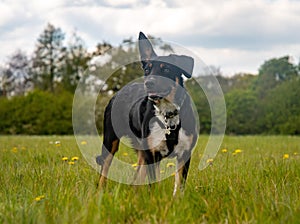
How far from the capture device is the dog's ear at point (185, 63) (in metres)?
4.71

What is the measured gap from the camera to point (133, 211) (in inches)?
111

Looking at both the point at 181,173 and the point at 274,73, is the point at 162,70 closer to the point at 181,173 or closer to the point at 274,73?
the point at 181,173

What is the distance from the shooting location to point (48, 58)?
4175 cm

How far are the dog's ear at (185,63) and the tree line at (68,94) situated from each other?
1690 cm

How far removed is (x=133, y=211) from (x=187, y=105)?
1.97m

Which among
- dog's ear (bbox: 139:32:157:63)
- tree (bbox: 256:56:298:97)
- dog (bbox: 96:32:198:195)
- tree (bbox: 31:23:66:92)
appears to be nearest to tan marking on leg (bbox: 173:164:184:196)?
dog (bbox: 96:32:198:195)

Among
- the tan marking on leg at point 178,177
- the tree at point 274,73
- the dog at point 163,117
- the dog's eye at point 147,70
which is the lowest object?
the tan marking on leg at point 178,177

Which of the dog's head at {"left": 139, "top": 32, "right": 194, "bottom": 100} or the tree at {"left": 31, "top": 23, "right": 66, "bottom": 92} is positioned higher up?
the tree at {"left": 31, "top": 23, "right": 66, "bottom": 92}

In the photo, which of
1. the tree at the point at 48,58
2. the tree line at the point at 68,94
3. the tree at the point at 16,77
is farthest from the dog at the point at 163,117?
the tree at the point at 16,77

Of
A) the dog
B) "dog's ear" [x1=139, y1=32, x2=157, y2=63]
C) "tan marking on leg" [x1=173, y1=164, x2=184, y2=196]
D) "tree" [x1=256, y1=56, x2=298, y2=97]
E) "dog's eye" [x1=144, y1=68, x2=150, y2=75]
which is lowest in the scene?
"tan marking on leg" [x1=173, y1=164, x2=184, y2=196]

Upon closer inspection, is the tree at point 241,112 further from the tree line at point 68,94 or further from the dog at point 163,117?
the dog at point 163,117

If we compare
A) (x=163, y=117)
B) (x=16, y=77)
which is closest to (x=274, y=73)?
(x=16, y=77)

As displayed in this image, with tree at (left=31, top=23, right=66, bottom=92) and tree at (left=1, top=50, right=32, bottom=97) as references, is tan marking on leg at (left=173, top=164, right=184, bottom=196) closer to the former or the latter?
tree at (left=31, top=23, right=66, bottom=92)

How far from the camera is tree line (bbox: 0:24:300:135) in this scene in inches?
1164
